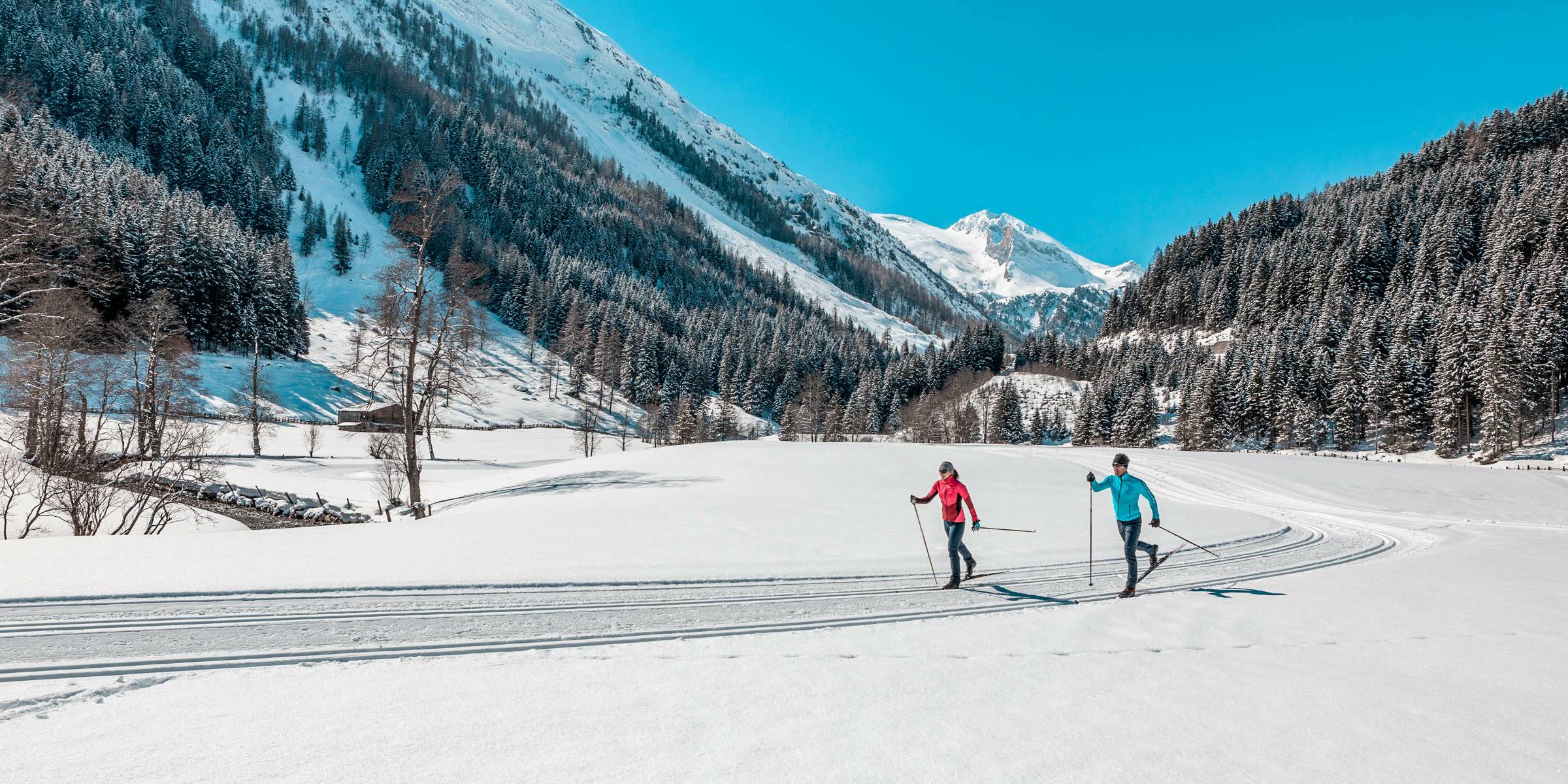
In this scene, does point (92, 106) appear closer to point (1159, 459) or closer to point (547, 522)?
point (547, 522)

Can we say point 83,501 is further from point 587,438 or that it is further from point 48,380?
point 587,438

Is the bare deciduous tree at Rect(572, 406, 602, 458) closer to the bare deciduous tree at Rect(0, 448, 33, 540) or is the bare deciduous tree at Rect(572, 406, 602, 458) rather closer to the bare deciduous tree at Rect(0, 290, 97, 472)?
the bare deciduous tree at Rect(0, 290, 97, 472)

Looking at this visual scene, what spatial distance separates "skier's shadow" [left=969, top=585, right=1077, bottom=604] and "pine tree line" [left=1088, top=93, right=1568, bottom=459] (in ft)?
227

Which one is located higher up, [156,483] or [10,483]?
[10,483]

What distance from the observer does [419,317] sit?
60.8ft

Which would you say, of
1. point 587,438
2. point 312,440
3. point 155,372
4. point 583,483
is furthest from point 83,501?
point 587,438

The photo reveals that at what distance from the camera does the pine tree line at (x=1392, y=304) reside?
55.2 m

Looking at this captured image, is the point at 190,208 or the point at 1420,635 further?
the point at 190,208

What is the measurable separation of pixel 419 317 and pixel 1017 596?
60.4ft

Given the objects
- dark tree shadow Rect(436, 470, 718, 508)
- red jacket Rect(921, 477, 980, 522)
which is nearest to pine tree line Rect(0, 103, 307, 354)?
dark tree shadow Rect(436, 470, 718, 508)

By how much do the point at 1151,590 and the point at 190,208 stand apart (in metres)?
110

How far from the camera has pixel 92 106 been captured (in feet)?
379

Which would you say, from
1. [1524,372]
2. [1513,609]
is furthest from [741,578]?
[1524,372]

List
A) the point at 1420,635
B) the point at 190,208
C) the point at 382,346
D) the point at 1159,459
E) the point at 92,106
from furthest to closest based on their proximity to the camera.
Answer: the point at 92,106
the point at 190,208
the point at 1159,459
the point at 382,346
the point at 1420,635
